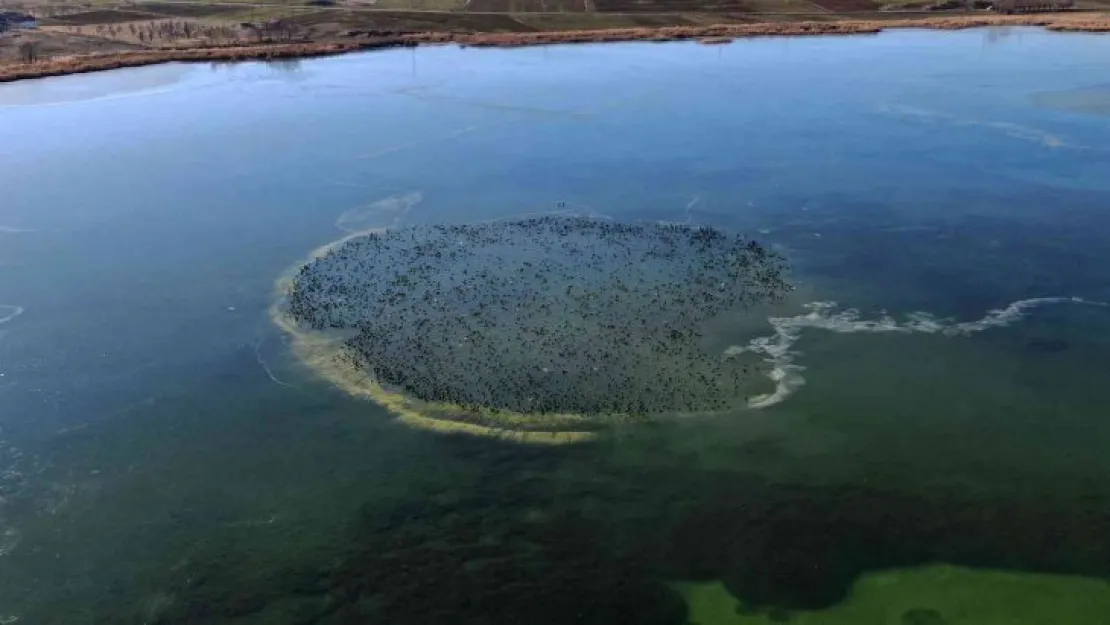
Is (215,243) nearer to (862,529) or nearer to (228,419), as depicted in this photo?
(228,419)

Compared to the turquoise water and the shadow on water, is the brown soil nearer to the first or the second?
the turquoise water

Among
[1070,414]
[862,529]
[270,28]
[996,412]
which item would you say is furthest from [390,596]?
[270,28]

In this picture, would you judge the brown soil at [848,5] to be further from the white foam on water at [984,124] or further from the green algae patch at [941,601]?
the green algae patch at [941,601]

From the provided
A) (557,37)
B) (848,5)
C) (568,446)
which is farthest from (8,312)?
(848,5)

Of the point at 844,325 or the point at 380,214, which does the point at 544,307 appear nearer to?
the point at 844,325

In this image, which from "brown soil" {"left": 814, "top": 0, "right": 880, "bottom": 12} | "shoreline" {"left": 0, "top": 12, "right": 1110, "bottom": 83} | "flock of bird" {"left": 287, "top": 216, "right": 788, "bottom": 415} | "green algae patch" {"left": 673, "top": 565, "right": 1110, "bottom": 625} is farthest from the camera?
"brown soil" {"left": 814, "top": 0, "right": 880, "bottom": 12}

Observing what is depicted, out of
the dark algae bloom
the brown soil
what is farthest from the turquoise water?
the brown soil

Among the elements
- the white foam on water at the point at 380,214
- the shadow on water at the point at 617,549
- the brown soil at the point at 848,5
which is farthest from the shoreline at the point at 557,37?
the shadow on water at the point at 617,549
